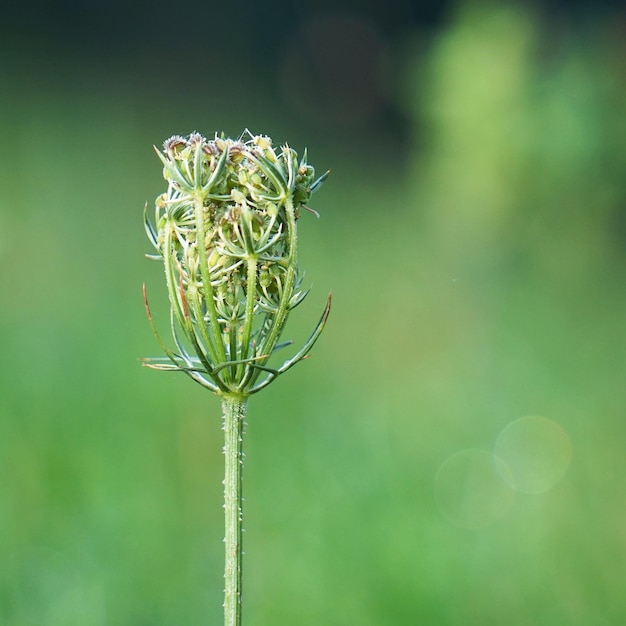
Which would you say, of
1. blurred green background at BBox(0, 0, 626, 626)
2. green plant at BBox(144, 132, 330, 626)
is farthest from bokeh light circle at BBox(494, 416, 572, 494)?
green plant at BBox(144, 132, 330, 626)

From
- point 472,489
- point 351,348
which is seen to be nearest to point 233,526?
point 472,489

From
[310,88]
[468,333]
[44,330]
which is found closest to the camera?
[44,330]

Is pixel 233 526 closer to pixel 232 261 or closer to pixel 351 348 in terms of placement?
pixel 232 261

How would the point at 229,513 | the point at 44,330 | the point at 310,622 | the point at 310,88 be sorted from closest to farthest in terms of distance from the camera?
the point at 229,513 → the point at 310,622 → the point at 44,330 → the point at 310,88

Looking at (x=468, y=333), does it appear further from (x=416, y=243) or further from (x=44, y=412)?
(x=44, y=412)

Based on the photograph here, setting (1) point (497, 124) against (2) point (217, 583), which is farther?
(1) point (497, 124)

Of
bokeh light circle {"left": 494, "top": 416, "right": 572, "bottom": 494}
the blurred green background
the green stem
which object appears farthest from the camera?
bokeh light circle {"left": 494, "top": 416, "right": 572, "bottom": 494}

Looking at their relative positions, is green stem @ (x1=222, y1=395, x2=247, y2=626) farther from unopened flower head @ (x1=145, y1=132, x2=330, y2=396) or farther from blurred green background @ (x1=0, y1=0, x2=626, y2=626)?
blurred green background @ (x1=0, y1=0, x2=626, y2=626)

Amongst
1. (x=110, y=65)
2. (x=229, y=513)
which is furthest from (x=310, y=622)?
(x=110, y=65)
